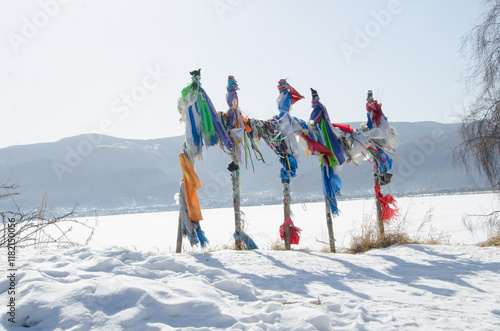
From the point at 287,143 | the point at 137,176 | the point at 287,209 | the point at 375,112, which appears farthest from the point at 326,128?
the point at 137,176

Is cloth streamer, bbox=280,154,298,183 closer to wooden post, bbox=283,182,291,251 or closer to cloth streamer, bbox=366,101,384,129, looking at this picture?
wooden post, bbox=283,182,291,251

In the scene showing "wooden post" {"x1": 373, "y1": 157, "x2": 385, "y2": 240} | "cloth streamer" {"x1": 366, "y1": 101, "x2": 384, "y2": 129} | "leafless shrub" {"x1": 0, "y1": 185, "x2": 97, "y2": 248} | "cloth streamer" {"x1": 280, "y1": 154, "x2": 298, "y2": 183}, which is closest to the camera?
"leafless shrub" {"x1": 0, "y1": 185, "x2": 97, "y2": 248}

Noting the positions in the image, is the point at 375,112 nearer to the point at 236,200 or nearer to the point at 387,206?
the point at 387,206

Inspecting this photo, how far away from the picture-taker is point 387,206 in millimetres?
7348

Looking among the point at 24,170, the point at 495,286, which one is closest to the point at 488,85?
the point at 495,286

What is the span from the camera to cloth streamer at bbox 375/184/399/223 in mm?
7345

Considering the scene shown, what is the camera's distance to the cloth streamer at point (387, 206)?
7.34m

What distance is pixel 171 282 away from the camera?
3.08 meters

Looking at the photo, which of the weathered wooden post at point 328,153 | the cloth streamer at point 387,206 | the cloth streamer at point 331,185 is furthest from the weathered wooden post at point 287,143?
the cloth streamer at point 387,206

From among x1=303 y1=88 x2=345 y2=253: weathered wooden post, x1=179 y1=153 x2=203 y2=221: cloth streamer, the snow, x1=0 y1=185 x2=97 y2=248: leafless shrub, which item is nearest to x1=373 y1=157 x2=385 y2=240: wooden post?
x1=303 y1=88 x2=345 y2=253: weathered wooden post

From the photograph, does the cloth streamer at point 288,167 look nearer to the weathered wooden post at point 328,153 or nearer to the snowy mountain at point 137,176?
the weathered wooden post at point 328,153

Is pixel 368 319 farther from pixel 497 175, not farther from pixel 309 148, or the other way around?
pixel 497 175

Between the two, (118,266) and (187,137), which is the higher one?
(187,137)

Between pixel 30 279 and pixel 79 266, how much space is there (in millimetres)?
619
